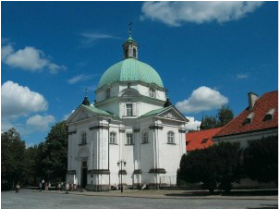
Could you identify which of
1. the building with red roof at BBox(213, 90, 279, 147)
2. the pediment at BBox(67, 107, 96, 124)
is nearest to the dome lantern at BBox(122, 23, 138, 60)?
the pediment at BBox(67, 107, 96, 124)

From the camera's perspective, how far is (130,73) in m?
53.1

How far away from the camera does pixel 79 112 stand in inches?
2004

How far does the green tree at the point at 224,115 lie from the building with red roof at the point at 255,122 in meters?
34.8

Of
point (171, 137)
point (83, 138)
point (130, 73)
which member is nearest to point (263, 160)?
point (171, 137)

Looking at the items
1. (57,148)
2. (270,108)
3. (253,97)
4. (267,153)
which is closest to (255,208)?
(267,153)

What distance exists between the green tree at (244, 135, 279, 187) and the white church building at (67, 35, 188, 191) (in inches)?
647

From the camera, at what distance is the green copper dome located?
52750mm

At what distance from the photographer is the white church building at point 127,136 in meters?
46.6

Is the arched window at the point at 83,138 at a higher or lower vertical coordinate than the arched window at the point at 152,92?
lower

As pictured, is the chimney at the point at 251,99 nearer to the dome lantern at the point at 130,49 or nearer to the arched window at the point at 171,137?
the arched window at the point at 171,137

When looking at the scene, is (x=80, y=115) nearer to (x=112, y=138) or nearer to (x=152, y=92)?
(x=112, y=138)

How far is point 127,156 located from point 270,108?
20.0 m

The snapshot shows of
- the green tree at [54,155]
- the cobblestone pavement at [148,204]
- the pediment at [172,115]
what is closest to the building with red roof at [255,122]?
the pediment at [172,115]

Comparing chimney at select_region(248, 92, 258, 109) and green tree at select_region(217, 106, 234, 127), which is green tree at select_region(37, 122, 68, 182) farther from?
green tree at select_region(217, 106, 234, 127)
